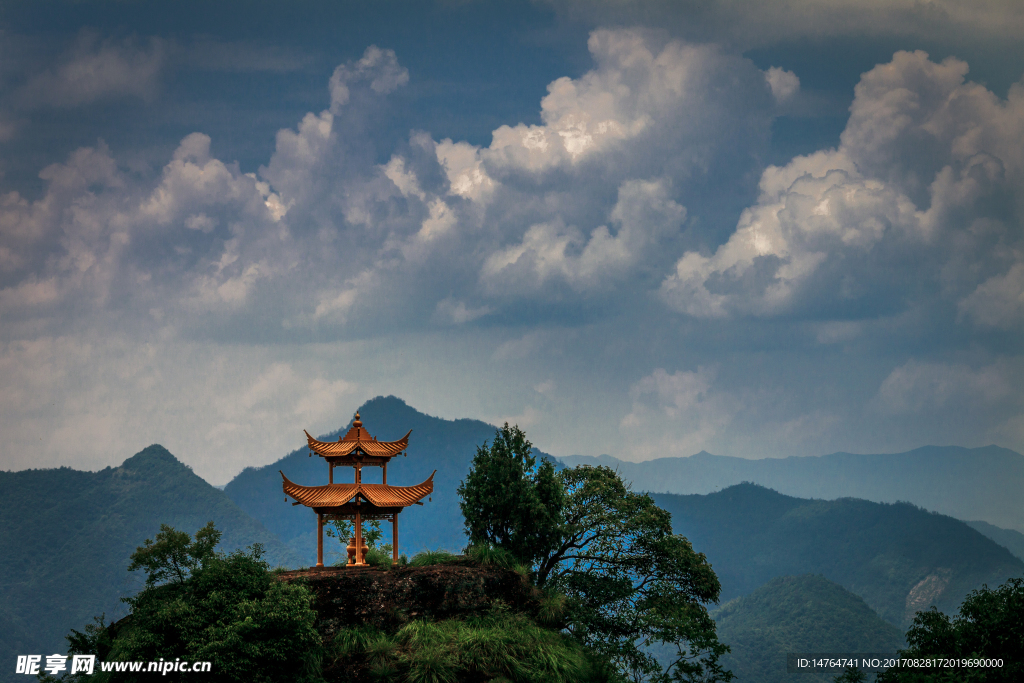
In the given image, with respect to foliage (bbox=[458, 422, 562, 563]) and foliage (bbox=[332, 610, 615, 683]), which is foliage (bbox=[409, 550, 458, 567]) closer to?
foliage (bbox=[458, 422, 562, 563])

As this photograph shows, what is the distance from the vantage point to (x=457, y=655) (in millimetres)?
25500

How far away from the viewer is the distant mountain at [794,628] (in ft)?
381

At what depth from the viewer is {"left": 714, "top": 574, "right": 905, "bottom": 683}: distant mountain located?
116m

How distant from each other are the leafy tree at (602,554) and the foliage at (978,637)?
21.8 ft

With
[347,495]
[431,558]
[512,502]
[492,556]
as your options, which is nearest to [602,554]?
[512,502]

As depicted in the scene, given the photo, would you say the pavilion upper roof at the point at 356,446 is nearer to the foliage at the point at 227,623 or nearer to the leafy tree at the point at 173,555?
the foliage at the point at 227,623

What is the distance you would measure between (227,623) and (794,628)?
119 meters

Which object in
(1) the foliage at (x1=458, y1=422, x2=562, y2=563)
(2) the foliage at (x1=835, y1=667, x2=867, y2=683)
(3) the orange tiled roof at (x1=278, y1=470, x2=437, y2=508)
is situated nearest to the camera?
(2) the foliage at (x1=835, y1=667, x2=867, y2=683)

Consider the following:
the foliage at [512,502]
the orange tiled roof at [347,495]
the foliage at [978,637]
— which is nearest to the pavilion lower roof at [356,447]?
the orange tiled roof at [347,495]

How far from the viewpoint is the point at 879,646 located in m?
120

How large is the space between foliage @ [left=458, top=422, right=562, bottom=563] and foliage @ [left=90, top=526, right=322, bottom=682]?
29.3 feet

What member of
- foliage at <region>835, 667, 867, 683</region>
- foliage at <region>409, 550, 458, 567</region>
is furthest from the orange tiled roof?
foliage at <region>835, 667, 867, 683</region>

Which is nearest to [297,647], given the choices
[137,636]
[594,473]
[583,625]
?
[137,636]

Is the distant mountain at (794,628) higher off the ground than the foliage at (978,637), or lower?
higher
